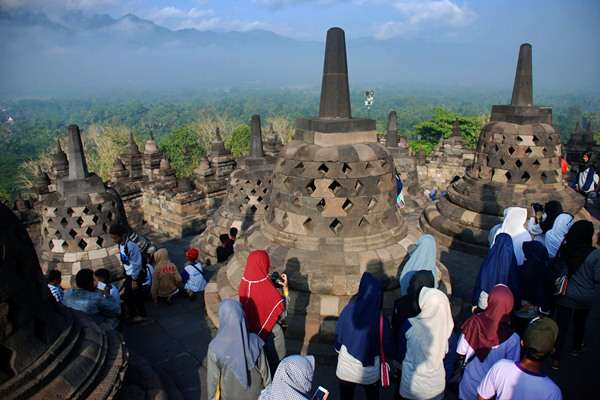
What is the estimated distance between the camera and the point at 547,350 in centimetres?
254

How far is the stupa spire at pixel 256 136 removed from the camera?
29.7 ft

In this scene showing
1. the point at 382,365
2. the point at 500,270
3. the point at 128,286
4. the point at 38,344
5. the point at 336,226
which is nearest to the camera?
the point at 38,344

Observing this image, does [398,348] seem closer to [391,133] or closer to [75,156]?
[75,156]

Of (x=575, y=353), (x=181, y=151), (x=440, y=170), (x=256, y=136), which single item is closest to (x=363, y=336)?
(x=575, y=353)

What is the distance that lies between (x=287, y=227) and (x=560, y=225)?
3.47m

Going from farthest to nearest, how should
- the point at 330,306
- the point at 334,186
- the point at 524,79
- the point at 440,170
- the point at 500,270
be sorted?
the point at 440,170
the point at 524,79
the point at 334,186
the point at 330,306
the point at 500,270

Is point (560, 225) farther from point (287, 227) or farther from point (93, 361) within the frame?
point (93, 361)

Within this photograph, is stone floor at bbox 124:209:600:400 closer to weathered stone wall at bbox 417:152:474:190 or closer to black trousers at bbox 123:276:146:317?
black trousers at bbox 123:276:146:317

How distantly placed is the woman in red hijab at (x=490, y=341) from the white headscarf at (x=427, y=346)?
0.28m

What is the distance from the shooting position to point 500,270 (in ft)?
13.5

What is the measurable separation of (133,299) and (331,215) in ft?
9.93

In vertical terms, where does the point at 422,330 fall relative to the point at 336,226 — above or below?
below

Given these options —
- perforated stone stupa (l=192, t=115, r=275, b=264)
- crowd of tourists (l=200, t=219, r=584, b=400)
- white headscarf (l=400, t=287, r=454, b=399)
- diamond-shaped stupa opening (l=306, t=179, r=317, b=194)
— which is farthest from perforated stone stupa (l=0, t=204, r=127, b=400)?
perforated stone stupa (l=192, t=115, r=275, b=264)

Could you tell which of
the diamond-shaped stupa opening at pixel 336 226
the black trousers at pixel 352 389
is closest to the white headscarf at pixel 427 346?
the black trousers at pixel 352 389
